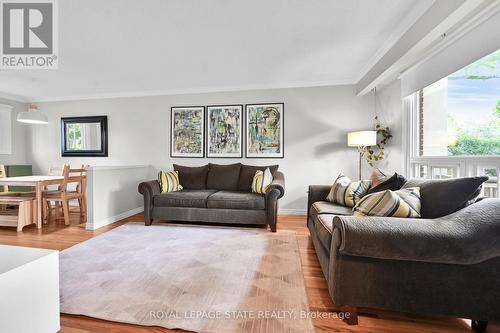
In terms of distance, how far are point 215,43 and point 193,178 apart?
2288 millimetres

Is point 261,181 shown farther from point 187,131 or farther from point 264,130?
point 187,131

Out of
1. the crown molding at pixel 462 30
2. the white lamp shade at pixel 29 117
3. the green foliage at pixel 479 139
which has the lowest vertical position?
the green foliage at pixel 479 139

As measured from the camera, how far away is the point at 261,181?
358 centimetres

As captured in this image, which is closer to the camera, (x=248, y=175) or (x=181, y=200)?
(x=181, y=200)

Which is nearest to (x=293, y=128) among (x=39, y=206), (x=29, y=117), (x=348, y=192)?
(x=348, y=192)

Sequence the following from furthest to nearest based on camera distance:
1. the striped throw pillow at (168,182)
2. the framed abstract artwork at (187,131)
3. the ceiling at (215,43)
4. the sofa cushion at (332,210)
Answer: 1. the framed abstract artwork at (187,131)
2. the striped throw pillow at (168,182)
3. the sofa cushion at (332,210)
4. the ceiling at (215,43)

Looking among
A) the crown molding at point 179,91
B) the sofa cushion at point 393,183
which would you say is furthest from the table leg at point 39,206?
the sofa cushion at point 393,183

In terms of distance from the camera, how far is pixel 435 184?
1.69 meters

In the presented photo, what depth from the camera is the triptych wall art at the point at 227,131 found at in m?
4.25

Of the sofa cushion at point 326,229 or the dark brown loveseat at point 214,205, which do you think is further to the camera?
the dark brown loveseat at point 214,205

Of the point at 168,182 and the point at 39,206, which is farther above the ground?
the point at 168,182

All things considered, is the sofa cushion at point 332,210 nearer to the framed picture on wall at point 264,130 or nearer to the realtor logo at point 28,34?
the framed picture on wall at point 264,130

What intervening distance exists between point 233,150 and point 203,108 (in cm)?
103

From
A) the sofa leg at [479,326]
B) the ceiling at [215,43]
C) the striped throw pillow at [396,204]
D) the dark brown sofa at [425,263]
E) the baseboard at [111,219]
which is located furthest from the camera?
the baseboard at [111,219]
